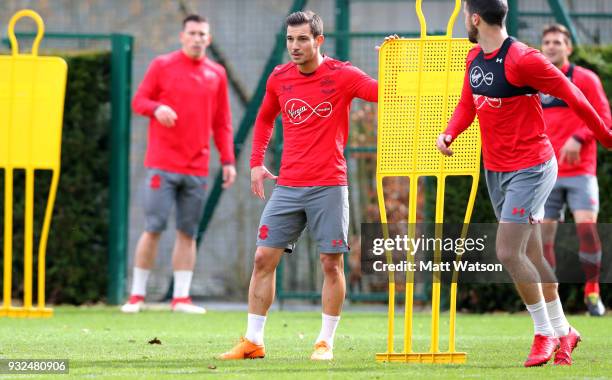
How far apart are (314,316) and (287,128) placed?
3.78 metres

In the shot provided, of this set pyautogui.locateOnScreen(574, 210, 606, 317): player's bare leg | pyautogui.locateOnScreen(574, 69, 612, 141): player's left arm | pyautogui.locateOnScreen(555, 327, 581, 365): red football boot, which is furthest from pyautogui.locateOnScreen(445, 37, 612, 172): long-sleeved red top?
pyautogui.locateOnScreen(574, 210, 606, 317): player's bare leg

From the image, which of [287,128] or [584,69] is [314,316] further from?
[287,128]

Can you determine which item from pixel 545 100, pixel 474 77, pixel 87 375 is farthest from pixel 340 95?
pixel 545 100

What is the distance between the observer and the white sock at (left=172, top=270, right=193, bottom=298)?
36.8 feet

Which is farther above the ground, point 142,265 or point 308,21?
point 308,21

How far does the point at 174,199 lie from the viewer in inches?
437

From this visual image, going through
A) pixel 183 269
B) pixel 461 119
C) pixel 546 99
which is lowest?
pixel 183 269

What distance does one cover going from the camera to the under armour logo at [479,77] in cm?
667

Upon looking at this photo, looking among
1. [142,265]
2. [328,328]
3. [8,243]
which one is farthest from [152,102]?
[328,328]

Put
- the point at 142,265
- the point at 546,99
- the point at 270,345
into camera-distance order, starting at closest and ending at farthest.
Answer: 1. the point at 270,345
2. the point at 546,99
3. the point at 142,265

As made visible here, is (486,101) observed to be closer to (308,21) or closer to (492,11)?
(492,11)

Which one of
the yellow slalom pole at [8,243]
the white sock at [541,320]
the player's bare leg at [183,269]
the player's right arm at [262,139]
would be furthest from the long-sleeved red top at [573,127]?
the yellow slalom pole at [8,243]

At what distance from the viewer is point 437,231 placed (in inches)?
264

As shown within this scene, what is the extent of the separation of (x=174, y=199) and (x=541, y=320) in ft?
16.2
